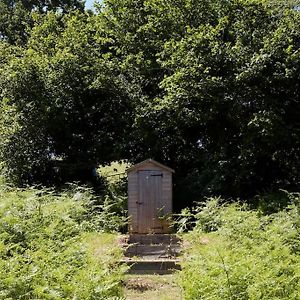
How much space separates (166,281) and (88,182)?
7.67 meters

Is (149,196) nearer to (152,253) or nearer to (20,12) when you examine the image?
(152,253)

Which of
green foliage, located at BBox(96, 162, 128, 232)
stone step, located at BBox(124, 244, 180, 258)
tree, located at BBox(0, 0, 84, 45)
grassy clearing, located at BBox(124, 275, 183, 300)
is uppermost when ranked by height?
tree, located at BBox(0, 0, 84, 45)

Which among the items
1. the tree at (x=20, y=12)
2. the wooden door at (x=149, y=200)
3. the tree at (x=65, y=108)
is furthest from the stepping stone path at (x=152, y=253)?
the tree at (x=20, y=12)

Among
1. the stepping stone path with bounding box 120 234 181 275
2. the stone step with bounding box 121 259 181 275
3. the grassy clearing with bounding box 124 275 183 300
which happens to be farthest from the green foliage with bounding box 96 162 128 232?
the grassy clearing with bounding box 124 275 183 300

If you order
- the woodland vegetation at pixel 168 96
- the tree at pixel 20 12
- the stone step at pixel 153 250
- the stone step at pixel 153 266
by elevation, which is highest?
the tree at pixel 20 12

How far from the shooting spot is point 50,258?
6988 mm

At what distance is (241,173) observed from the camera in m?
14.0

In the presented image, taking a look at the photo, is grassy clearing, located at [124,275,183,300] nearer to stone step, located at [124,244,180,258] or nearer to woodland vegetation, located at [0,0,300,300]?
stone step, located at [124,244,180,258]

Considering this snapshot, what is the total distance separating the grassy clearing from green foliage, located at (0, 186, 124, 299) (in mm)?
523

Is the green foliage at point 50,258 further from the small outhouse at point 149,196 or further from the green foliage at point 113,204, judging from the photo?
the small outhouse at point 149,196

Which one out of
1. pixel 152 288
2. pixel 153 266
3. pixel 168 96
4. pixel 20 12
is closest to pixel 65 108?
pixel 168 96

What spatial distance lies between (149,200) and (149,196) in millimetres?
111

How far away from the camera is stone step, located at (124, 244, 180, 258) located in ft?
33.8

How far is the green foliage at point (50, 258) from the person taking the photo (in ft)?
20.0
